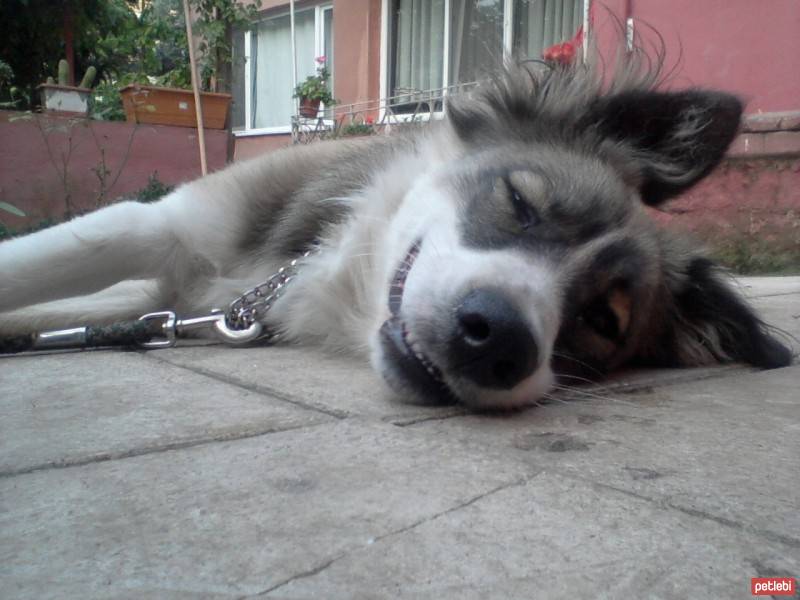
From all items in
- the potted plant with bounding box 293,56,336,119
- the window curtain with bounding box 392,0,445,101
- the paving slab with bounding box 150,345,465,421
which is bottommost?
the paving slab with bounding box 150,345,465,421

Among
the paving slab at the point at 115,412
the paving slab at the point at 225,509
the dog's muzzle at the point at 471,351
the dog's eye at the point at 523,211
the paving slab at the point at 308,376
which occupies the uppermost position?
the dog's eye at the point at 523,211

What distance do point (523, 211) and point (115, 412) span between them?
1288mm

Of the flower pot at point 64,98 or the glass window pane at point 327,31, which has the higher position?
the glass window pane at point 327,31

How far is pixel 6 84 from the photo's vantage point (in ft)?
37.0

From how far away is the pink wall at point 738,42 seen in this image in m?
6.05

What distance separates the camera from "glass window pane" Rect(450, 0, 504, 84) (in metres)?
9.36

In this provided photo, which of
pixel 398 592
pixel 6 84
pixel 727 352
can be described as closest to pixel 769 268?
pixel 727 352

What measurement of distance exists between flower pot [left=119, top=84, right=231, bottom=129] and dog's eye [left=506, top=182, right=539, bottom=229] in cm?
740

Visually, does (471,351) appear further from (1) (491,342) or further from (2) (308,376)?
(2) (308,376)

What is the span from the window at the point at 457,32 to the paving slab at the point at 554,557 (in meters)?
7.54

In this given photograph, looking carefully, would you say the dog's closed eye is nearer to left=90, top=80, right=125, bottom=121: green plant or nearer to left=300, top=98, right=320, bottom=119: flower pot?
left=90, top=80, right=125, bottom=121: green plant

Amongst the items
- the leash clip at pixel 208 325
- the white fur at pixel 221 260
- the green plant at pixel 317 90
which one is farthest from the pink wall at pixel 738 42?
the green plant at pixel 317 90

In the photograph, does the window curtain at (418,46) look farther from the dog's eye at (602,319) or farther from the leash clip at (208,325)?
the dog's eye at (602,319)

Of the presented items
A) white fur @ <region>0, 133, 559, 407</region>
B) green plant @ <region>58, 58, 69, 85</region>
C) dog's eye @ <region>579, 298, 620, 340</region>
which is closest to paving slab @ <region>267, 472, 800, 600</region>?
white fur @ <region>0, 133, 559, 407</region>
